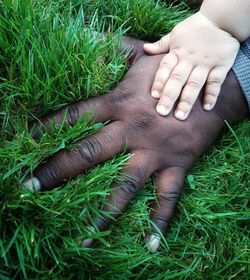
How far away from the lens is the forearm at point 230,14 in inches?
62.9

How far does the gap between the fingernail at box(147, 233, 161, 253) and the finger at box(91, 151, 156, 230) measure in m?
0.13

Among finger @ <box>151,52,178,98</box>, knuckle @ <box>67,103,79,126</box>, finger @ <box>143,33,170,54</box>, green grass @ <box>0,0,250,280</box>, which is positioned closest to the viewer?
green grass @ <box>0,0,250,280</box>

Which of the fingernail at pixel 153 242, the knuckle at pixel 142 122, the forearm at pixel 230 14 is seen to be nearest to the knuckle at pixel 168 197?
the fingernail at pixel 153 242

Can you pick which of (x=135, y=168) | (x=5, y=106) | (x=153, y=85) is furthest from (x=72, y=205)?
(x=153, y=85)

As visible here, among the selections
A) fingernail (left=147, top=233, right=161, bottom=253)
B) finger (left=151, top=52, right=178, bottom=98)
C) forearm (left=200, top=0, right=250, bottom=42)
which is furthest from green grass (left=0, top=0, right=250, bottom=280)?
forearm (left=200, top=0, right=250, bottom=42)

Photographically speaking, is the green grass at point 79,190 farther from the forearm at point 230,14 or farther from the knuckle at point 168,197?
the forearm at point 230,14

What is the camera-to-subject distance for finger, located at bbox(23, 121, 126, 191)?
4.38 feet

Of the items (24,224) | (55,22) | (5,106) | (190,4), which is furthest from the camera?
(190,4)

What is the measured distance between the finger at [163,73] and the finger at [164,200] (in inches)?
11.1

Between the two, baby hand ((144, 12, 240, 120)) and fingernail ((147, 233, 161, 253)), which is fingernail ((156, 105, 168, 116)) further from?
fingernail ((147, 233, 161, 253))

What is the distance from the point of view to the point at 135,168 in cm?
143

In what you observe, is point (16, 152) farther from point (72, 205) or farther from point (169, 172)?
point (169, 172)

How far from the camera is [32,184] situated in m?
1.28

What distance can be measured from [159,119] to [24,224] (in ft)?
1.93
